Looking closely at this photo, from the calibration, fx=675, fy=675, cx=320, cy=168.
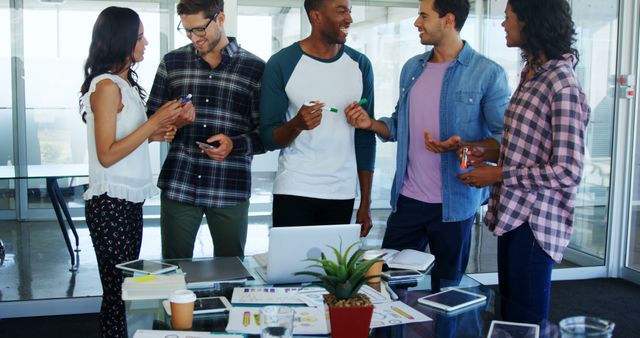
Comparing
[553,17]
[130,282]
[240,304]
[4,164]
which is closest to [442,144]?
[553,17]

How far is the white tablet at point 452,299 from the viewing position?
1.99m

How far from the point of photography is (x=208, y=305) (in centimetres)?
194

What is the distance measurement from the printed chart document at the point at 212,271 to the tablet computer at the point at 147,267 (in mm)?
52

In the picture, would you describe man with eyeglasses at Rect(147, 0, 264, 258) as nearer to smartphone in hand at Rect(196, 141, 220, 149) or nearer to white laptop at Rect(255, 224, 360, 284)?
smartphone in hand at Rect(196, 141, 220, 149)

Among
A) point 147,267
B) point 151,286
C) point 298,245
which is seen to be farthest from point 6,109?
point 298,245

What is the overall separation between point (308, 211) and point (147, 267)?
2.82ft

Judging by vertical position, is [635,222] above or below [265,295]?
below

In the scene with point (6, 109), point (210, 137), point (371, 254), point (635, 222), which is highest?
point (6, 109)

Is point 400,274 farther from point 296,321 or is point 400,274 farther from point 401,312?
point 296,321

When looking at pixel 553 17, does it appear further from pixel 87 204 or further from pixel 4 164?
pixel 4 164

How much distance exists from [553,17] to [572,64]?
0.19 meters

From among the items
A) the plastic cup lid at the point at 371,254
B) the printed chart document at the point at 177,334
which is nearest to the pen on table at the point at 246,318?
the printed chart document at the point at 177,334

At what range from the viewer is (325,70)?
3.00 meters

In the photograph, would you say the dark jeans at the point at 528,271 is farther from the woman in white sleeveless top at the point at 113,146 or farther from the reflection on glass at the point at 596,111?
the reflection on glass at the point at 596,111
